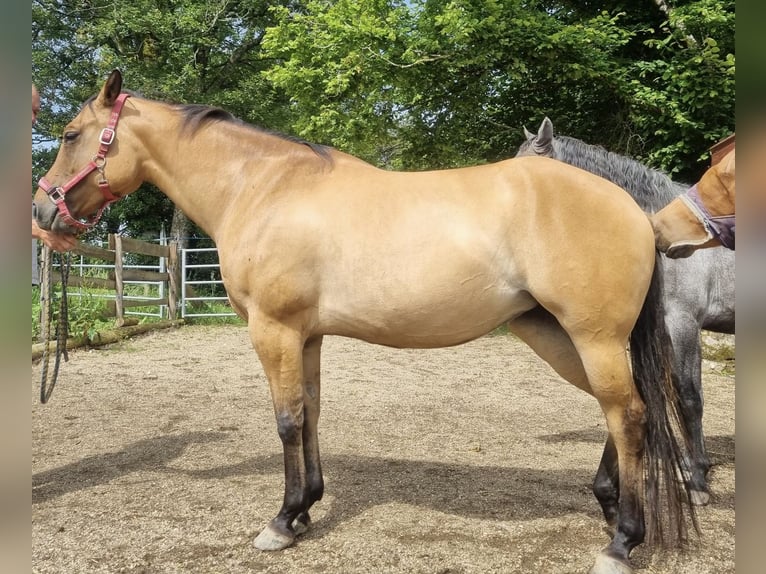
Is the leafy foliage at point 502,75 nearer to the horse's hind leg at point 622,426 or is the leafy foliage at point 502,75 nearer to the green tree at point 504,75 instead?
the green tree at point 504,75

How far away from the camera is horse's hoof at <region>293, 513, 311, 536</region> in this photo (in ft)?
9.04

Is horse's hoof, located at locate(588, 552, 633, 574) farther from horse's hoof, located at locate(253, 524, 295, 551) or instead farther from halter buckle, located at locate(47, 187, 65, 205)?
halter buckle, located at locate(47, 187, 65, 205)

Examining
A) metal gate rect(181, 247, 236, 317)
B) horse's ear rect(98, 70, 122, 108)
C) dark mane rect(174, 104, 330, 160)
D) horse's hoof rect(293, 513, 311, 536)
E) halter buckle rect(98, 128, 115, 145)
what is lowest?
metal gate rect(181, 247, 236, 317)

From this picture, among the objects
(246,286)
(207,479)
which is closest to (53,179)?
(246,286)

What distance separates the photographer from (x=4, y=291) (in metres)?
0.61

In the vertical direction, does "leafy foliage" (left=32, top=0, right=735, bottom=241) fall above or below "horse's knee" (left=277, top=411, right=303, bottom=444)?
above

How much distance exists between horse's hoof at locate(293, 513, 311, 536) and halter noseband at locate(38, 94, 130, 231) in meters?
1.98

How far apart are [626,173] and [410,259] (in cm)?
197

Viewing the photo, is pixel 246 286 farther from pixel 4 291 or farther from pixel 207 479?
pixel 4 291

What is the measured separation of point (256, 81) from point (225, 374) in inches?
525

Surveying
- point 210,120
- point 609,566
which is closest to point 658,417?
point 609,566

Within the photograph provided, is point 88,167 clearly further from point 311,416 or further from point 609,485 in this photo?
point 609,485

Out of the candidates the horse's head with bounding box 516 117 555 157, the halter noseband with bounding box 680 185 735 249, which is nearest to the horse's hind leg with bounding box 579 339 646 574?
the halter noseband with bounding box 680 185 735 249

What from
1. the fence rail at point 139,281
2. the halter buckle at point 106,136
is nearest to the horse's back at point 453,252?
the halter buckle at point 106,136
